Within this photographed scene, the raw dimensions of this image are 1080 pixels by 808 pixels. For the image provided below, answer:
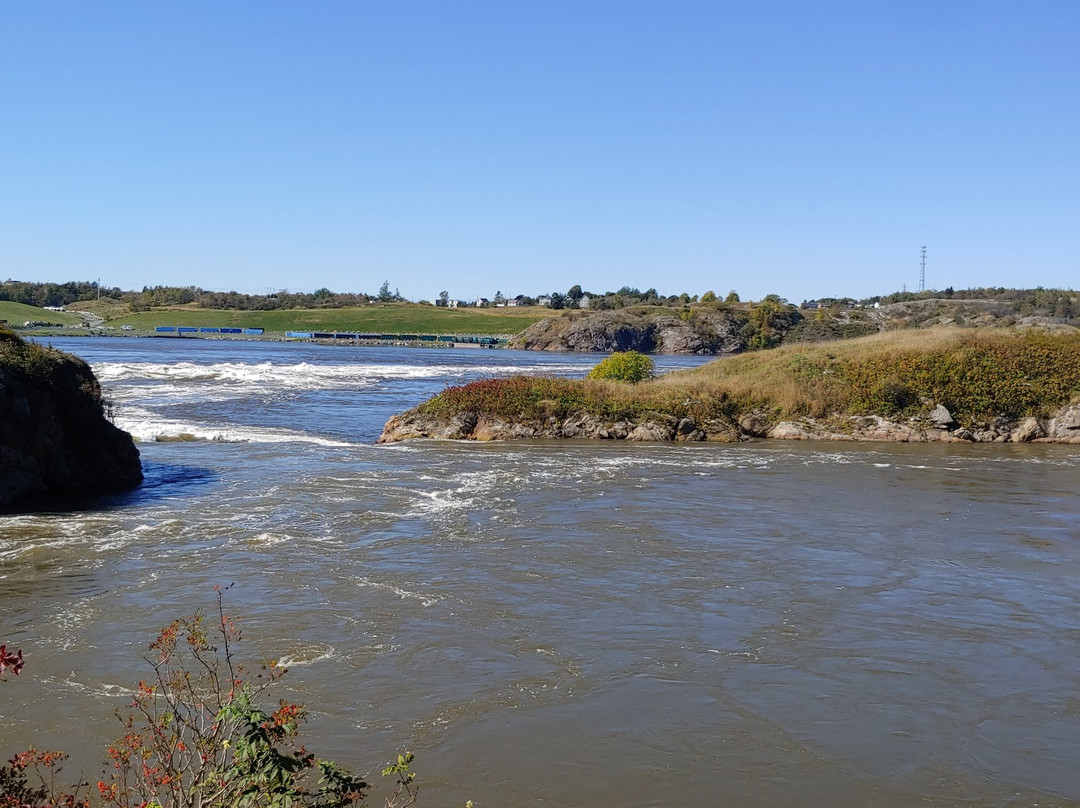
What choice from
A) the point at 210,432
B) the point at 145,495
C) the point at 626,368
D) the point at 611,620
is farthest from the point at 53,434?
the point at 626,368

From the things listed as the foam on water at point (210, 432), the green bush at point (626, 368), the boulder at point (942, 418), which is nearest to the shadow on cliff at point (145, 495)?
the foam on water at point (210, 432)

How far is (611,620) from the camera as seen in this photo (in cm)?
1119

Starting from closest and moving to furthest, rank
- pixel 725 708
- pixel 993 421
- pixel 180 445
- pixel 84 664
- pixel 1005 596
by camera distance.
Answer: pixel 725 708, pixel 84 664, pixel 1005 596, pixel 180 445, pixel 993 421

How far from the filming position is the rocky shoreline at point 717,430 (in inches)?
1107

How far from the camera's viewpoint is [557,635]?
35.0ft

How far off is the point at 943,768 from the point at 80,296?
220 meters

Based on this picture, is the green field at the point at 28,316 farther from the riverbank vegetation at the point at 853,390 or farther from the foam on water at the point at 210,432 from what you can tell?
the riverbank vegetation at the point at 853,390

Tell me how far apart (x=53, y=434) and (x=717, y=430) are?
18.3 m

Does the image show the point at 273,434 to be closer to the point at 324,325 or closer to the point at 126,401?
the point at 126,401

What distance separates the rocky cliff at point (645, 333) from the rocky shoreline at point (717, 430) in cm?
8672

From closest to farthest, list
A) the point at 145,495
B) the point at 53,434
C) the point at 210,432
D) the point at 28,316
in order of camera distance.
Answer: the point at 53,434
the point at 145,495
the point at 210,432
the point at 28,316

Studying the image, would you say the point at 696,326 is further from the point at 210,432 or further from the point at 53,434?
the point at 53,434

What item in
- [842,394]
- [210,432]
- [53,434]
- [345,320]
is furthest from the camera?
[345,320]

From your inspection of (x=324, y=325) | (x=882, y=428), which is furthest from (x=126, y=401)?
(x=324, y=325)
